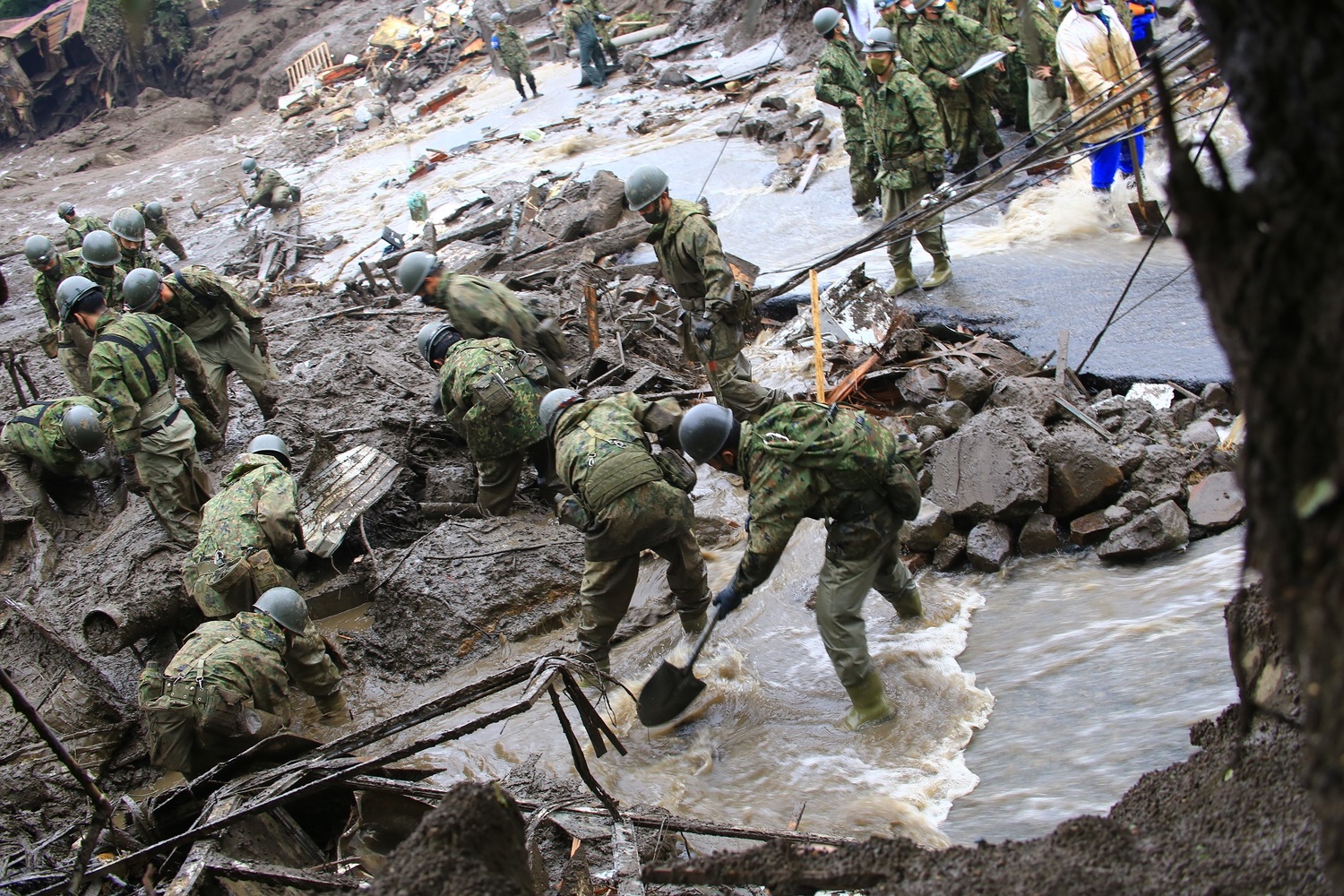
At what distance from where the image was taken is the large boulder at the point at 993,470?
516 centimetres

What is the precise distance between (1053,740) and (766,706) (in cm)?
137

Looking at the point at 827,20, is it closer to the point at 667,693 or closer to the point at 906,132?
the point at 906,132

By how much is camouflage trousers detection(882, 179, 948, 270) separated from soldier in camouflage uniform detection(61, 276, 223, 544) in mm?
5354

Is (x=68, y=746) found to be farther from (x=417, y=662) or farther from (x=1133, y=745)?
Result: (x=1133, y=745)

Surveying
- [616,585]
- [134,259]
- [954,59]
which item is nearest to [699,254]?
[616,585]

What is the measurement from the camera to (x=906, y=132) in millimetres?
7836

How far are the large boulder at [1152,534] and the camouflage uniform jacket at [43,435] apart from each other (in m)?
6.93

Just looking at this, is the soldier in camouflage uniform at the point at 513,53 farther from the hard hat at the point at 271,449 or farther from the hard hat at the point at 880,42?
the hard hat at the point at 271,449

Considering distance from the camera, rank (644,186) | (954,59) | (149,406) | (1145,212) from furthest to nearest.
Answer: (954,59)
(1145,212)
(149,406)
(644,186)

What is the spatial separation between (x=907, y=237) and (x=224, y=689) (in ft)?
17.7

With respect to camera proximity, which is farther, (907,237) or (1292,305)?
(907,237)

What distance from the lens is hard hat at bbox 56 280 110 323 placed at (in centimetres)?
689

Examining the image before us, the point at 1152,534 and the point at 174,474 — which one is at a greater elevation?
the point at 174,474

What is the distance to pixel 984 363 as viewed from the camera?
6574 millimetres
